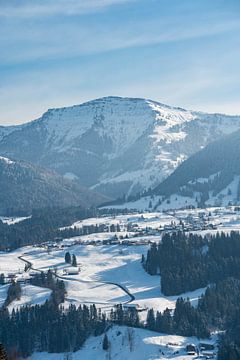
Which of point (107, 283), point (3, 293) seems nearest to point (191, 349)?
point (107, 283)

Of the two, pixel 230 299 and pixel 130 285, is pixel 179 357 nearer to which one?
pixel 230 299

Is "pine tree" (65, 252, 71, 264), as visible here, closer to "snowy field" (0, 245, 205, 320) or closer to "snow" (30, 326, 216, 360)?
"snowy field" (0, 245, 205, 320)

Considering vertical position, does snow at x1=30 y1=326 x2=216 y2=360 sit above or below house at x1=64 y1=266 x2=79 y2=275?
below

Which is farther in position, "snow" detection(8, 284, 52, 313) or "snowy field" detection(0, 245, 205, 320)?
"snowy field" detection(0, 245, 205, 320)

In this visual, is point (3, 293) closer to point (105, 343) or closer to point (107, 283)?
point (107, 283)

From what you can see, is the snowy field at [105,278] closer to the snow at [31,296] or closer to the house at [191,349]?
the snow at [31,296]

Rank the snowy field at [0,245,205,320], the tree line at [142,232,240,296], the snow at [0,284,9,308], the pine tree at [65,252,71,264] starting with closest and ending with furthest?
the snowy field at [0,245,205,320]
the snow at [0,284,9,308]
the tree line at [142,232,240,296]
the pine tree at [65,252,71,264]

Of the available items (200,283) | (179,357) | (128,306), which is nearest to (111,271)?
(200,283)

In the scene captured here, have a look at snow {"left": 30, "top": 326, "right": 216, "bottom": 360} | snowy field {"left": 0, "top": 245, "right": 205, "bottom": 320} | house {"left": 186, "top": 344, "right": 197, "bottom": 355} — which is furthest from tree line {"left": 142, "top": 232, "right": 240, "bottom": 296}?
house {"left": 186, "top": 344, "right": 197, "bottom": 355}
